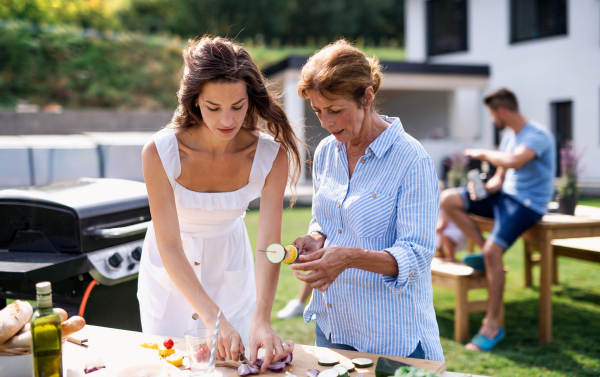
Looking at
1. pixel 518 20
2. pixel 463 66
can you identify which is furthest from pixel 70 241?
pixel 518 20

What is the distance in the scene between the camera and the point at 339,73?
1.92 meters

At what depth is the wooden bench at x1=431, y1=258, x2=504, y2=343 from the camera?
451 cm

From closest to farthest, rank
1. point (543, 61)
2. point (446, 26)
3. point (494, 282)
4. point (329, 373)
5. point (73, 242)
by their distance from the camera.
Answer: point (329, 373)
point (73, 242)
point (494, 282)
point (543, 61)
point (446, 26)

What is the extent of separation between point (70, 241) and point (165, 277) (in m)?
0.76

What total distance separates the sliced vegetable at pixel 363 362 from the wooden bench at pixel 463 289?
3.01 metres

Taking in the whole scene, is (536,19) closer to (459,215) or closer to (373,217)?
(459,215)

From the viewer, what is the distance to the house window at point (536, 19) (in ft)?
48.3

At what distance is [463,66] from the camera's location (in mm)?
15766

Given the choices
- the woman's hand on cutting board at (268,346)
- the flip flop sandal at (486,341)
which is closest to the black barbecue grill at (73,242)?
the woman's hand on cutting board at (268,346)

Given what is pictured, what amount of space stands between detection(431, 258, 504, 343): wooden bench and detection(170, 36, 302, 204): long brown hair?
2.69 m

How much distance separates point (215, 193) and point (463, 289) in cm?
302

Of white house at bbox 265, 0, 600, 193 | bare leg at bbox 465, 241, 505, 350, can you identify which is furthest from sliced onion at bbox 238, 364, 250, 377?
white house at bbox 265, 0, 600, 193

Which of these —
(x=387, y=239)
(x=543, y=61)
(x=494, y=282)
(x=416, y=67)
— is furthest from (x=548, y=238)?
(x=543, y=61)

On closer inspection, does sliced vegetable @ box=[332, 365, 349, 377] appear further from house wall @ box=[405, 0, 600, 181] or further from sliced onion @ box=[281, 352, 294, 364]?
house wall @ box=[405, 0, 600, 181]
